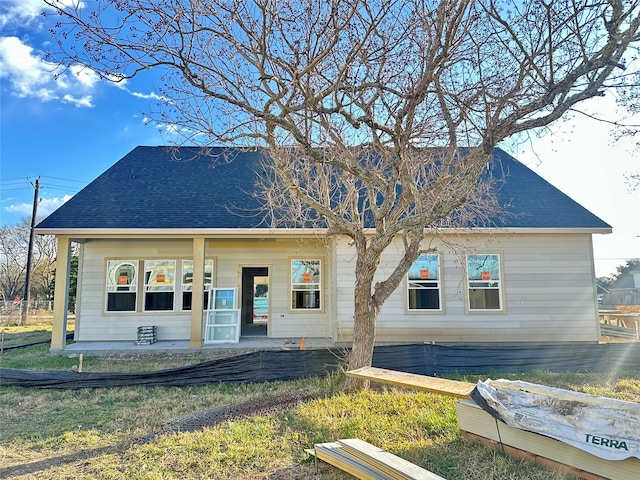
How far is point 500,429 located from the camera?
3.69 metres

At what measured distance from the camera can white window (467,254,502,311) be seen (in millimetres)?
10188

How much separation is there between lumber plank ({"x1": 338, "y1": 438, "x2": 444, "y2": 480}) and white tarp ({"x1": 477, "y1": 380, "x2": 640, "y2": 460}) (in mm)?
996

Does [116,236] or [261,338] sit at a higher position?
[116,236]

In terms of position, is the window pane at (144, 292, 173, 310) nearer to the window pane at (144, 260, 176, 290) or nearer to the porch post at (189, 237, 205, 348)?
the window pane at (144, 260, 176, 290)

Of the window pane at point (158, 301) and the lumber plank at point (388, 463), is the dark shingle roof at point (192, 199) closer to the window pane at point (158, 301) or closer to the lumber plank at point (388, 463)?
the window pane at point (158, 301)

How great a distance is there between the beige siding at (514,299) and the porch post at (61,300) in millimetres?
6588

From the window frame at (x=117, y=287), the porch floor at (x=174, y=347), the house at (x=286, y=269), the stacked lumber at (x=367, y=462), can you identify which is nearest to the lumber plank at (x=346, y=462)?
the stacked lumber at (x=367, y=462)

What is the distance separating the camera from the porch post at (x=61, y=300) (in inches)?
378

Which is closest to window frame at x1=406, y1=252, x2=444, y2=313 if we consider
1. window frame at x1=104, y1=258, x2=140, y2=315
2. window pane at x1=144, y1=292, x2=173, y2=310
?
window pane at x1=144, y1=292, x2=173, y2=310

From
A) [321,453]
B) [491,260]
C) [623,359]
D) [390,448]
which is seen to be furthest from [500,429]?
[491,260]

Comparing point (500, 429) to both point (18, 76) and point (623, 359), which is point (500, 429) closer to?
point (623, 359)

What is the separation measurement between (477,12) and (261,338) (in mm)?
9139

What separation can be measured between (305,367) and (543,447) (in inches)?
166

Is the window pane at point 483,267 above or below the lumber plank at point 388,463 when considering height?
above
